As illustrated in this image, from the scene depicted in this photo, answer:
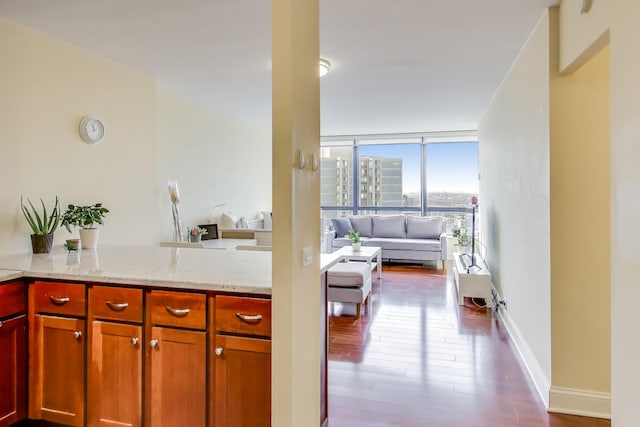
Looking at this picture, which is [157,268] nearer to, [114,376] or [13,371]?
[114,376]

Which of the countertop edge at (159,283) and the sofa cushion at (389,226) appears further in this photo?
the sofa cushion at (389,226)

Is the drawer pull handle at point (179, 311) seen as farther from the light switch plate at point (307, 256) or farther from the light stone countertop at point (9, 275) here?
the light stone countertop at point (9, 275)

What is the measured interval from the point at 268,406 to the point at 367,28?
103 inches

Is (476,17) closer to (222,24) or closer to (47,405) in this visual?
(222,24)

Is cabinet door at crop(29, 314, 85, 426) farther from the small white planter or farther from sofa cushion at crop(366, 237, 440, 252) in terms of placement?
sofa cushion at crop(366, 237, 440, 252)

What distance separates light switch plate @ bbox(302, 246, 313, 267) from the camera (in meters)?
1.85

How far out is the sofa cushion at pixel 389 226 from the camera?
26.0ft

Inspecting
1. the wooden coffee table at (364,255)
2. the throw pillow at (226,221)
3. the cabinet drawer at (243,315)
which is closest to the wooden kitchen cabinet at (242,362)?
the cabinet drawer at (243,315)

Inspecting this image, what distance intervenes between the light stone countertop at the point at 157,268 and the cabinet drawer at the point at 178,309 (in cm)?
5

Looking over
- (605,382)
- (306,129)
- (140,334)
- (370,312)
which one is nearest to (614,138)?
(306,129)

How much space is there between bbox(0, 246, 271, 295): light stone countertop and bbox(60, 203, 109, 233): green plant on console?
254mm

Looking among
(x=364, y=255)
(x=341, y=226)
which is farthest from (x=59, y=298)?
(x=341, y=226)

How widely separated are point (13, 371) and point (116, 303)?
71cm

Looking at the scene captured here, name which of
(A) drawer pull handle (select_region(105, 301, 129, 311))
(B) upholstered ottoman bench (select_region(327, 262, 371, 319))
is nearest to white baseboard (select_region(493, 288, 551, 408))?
(B) upholstered ottoman bench (select_region(327, 262, 371, 319))
